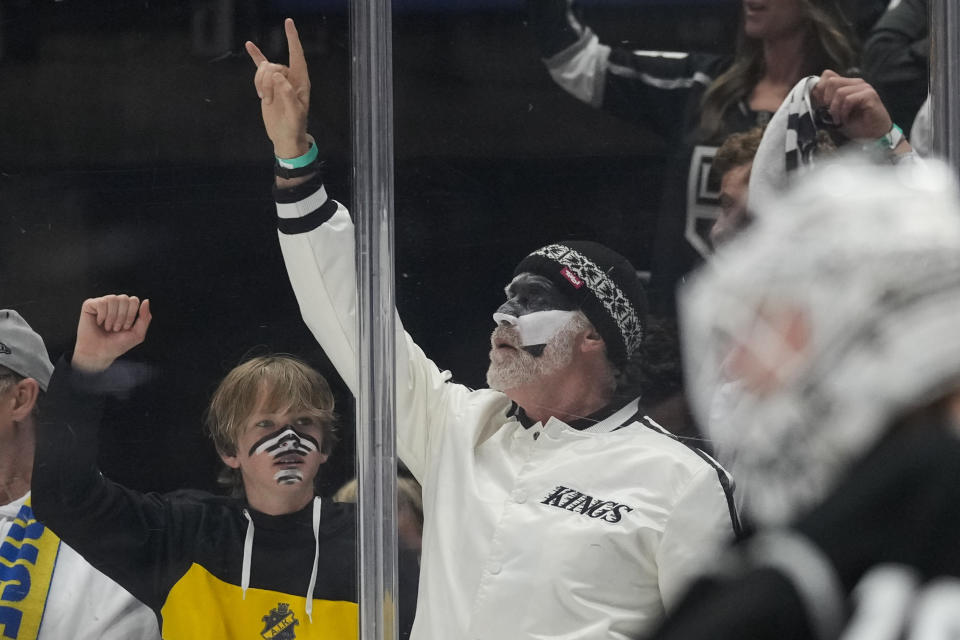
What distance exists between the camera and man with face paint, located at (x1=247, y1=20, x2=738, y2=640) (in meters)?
2.58

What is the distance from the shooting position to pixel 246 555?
115 inches

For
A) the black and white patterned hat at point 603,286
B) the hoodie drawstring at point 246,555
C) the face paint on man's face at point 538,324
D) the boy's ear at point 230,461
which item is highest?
the black and white patterned hat at point 603,286

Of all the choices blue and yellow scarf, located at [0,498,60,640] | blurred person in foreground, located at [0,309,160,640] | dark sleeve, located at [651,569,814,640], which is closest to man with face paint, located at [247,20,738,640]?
blurred person in foreground, located at [0,309,160,640]

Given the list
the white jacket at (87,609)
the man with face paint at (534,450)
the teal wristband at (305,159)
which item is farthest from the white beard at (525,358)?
the white jacket at (87,609)

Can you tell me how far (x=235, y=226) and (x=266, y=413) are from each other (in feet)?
1.32

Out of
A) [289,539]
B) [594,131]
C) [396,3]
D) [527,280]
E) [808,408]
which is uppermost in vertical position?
[808,408]

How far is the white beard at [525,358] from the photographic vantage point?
9.11ft

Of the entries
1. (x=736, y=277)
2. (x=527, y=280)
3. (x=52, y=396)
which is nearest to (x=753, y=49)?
(x=527, y=280)

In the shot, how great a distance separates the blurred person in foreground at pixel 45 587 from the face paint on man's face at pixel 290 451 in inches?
16.4

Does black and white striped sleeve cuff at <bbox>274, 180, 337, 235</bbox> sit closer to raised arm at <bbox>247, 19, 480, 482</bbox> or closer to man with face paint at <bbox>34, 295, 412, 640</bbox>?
raised arm at <bbox>247, 19, 480, 482</bbox>

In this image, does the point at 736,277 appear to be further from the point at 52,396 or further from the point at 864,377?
the point at 52,396

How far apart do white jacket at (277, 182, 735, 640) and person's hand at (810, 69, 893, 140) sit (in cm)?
72

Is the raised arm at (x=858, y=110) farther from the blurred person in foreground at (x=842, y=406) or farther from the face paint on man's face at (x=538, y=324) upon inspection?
the blurred person in foreground at (x=842, y=406)

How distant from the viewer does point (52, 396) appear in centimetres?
299
